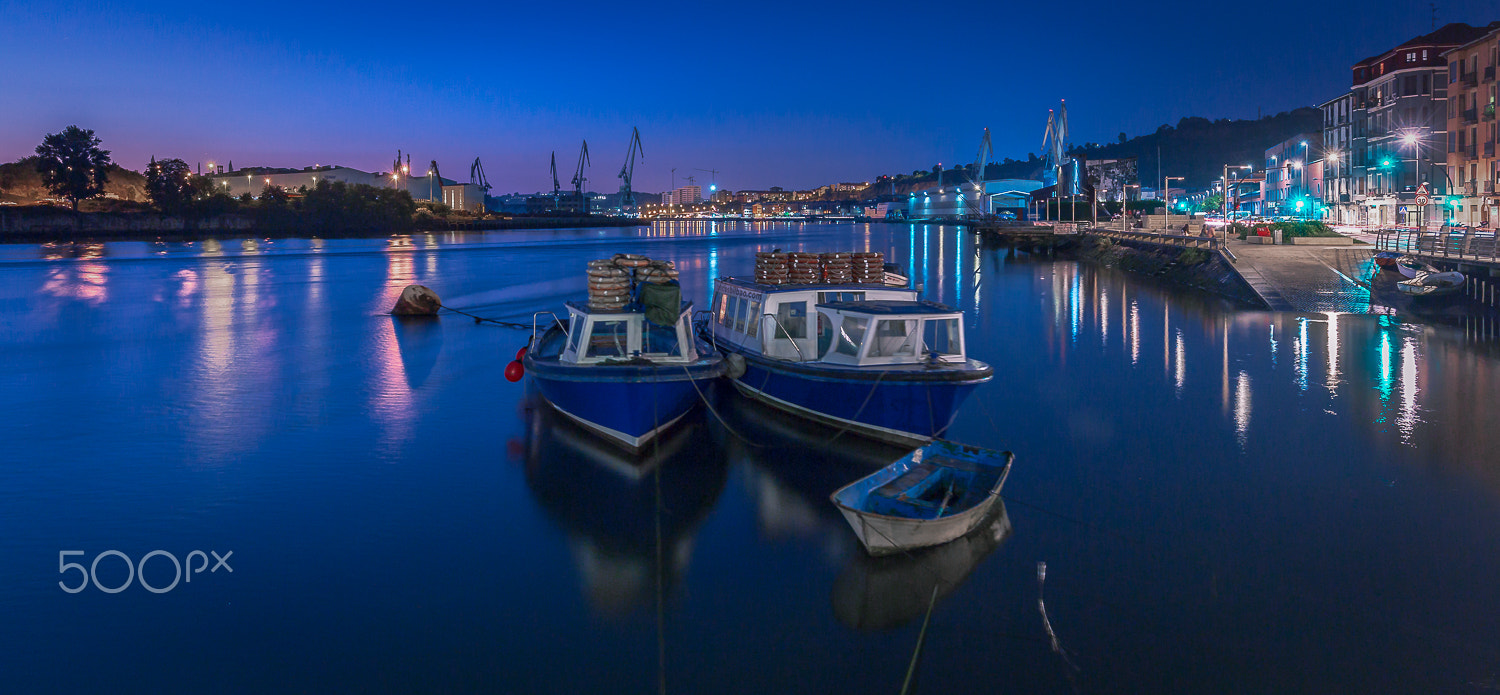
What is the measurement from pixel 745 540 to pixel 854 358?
402 centimetres

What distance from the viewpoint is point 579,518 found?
11.1 m

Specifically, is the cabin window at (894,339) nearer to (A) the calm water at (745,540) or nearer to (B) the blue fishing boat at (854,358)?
(B) the blue fishing boat at (854,358)

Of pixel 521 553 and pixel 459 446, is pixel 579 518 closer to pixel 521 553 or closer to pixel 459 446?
pixel 521 553

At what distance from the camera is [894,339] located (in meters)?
13.5

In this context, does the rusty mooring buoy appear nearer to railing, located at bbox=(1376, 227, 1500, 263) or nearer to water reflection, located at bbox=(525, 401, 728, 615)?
water reflection, located at bbox=(525, 401, 728, 615)

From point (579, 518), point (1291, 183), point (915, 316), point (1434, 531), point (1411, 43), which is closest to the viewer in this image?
point (1434, 531)

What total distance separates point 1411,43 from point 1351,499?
59449 mm

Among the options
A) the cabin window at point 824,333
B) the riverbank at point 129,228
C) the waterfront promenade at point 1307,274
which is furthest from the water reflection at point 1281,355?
the riverbank at point 129,228

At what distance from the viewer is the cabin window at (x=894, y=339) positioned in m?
13.3

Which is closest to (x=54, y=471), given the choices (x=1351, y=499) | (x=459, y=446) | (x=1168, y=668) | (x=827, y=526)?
(x=459, y=446)

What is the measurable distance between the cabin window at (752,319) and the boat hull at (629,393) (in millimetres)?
1526

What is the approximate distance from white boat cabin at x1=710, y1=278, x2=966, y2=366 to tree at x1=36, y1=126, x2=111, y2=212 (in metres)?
131

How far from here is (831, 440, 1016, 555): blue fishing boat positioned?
9023 mm

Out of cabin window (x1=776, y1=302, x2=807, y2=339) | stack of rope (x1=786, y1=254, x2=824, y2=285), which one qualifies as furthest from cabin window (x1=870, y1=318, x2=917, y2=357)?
stack of rope (x1=786, y1=254, x2=824, y2=285)
